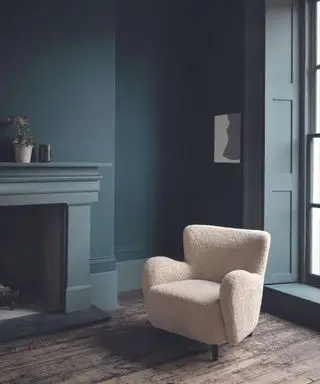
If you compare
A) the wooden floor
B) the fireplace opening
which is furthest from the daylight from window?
the fireplace opening

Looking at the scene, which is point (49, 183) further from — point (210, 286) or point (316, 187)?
point (316, 187)

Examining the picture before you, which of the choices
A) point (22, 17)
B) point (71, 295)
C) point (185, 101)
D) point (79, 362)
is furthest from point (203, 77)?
point (79, 362)

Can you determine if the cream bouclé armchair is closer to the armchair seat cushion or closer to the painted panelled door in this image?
the armchair seat cushion

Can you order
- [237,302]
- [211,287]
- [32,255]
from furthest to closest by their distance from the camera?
1. [32,255]
2. [211,287]
3. [237,302]

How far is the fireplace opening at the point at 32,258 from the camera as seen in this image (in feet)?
12.8

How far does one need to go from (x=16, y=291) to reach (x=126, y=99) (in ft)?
6.56

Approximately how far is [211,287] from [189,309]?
29 centimetres

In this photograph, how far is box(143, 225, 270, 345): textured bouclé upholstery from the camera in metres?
3.03

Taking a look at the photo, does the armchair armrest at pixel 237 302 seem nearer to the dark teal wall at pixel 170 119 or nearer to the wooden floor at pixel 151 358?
the wooden floor at pixel 151 358

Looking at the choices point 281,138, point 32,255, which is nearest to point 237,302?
point 281,138

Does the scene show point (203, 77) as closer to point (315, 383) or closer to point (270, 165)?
point (270, 165)

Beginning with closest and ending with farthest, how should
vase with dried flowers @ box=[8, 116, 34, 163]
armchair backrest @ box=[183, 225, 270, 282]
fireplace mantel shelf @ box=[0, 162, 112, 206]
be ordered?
armchair backrest @ box=[183, 225, 270, 282] < fireplace mantel shelf @ box=[0, 162, 112, 206] < vase with dried flowers @ box=[8, 116, 34, 163]

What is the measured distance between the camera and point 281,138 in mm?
4234

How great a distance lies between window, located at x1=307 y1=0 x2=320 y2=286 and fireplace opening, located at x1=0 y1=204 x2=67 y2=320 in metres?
2.05
